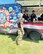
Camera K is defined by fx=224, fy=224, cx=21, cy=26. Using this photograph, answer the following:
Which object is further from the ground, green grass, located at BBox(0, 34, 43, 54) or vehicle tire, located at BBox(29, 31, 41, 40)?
vehicle tire, located at BBox(29, 31, 41, 40)

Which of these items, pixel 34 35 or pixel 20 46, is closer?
pixel 20 46

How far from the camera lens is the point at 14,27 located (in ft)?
50.2

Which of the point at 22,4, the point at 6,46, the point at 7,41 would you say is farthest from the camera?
the point at 22,4

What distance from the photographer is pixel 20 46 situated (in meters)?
12.5

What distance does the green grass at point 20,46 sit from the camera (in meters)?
11.5

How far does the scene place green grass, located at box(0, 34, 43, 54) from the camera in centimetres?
1151

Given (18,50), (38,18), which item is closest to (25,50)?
(18,50)

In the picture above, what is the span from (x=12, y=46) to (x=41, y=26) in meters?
2.59

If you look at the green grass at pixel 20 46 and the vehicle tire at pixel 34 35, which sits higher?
the vehicle tire at pixel 34 35

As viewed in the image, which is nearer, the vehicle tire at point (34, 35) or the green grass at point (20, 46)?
the green grass at point (20, 46)

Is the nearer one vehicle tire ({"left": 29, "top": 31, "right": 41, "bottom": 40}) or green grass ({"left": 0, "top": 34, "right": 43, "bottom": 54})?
green grass ({"left": 0, "top": 34, "right": 43, "bottom": 54})

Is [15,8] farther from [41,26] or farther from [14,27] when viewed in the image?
[41,26]

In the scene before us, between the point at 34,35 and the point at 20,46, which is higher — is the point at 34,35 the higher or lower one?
the higher one

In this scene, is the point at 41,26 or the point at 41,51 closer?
the point at 41,51
